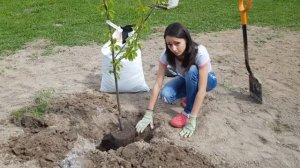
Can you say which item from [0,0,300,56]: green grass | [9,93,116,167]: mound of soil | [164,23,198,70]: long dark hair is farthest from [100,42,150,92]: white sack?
[0,0,300,56]: green grass

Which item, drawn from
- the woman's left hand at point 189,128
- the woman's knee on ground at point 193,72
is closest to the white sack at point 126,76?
the woman's knee on ground at point 193,72

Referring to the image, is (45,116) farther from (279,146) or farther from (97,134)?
(279,146)

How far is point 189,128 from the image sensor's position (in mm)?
3736

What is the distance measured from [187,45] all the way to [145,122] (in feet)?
2.45

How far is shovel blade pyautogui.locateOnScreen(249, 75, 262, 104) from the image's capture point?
4.30 metres

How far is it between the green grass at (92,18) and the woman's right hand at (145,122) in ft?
8.59

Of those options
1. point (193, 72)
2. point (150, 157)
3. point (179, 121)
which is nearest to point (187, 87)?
point (193, 72)

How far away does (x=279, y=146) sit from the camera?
3.57 m

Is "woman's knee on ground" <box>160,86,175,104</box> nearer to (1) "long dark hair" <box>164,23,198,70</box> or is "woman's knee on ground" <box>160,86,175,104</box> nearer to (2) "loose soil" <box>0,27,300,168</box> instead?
(2) "loose soil" <box>0,27,300,168</box>

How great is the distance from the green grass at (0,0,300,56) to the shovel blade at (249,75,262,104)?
8.19 ft

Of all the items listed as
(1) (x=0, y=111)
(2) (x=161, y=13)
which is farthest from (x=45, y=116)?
(2) (x=161, y=13)

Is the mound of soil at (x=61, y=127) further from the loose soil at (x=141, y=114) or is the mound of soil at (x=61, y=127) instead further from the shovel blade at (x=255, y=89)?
the shovel blade at (x=255, y=89)

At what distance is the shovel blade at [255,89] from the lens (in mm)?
4305

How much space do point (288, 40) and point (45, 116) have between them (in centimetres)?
383
